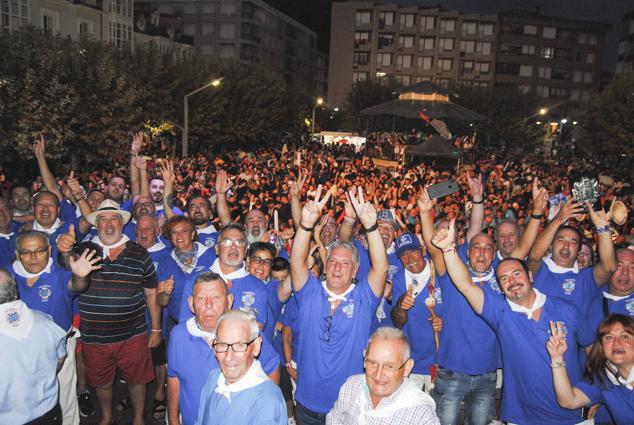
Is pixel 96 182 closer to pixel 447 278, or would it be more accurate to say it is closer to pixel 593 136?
pixel 447 278

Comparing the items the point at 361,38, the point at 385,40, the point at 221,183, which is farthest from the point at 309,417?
the point at 361,38

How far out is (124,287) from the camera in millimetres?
4410

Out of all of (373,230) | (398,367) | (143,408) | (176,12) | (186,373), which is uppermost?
(176,12)

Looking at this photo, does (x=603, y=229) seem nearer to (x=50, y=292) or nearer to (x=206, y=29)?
(x=50, y=292)

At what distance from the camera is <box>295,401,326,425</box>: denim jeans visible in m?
3.49

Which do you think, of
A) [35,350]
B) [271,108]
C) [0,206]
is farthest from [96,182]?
[271,108]

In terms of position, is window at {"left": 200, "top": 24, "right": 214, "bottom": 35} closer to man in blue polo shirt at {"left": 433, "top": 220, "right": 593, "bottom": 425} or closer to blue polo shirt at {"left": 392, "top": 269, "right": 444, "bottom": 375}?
blue polo shirt at {"left": 392, "top": 269, "right": 444, "bottom": 375}

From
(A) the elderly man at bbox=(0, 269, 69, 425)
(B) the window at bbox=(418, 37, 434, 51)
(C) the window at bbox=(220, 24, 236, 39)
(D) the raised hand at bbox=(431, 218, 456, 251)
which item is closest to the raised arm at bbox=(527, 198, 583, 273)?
(D) the raised hand at bbox=(431, 218, 456, 251)

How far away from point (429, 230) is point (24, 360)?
3189 millimetres

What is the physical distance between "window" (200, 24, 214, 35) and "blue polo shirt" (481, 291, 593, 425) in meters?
65.2

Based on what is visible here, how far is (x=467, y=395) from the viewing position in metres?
4.05

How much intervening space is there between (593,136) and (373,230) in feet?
98.8

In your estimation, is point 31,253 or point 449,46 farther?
point 449,46

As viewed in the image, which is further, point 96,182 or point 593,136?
point 593,136
